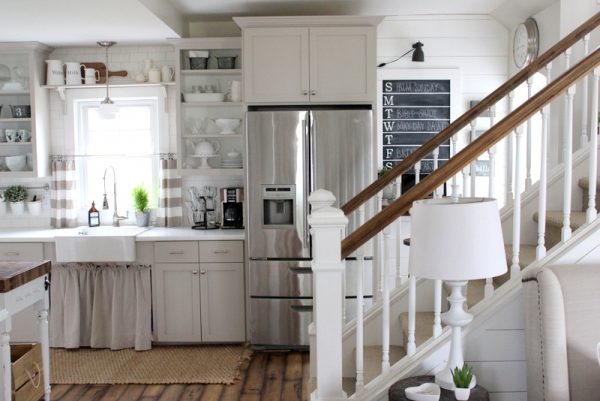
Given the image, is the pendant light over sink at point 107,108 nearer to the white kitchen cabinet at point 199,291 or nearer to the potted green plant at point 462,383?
the white kitchen cabinet at point 199,291

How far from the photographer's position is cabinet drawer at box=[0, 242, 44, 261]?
15.7ft

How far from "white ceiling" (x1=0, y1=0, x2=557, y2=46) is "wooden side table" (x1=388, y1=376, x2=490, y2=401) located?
2.84 meters

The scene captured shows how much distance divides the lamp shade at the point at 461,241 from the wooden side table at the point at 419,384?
1.51 ft

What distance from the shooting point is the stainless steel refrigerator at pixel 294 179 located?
448 cm

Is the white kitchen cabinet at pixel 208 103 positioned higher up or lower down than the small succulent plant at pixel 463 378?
higher up

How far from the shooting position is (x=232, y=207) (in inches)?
Answer: 201

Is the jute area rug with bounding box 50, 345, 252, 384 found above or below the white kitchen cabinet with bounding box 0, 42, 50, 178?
below

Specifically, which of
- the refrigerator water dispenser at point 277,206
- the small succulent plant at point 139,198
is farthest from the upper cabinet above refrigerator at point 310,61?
the small succulent plant at point 139,198

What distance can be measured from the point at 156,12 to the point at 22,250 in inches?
84.4

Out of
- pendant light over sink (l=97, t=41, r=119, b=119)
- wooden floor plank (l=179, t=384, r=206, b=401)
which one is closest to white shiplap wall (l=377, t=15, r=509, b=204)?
pendant light over sink (l=97, t=41, r=119, b=119)

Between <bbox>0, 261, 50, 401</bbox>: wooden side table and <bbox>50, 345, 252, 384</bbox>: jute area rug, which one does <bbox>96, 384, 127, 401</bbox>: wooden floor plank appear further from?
<bbox>0, 261, 50, 401</bbox>: wooden side table

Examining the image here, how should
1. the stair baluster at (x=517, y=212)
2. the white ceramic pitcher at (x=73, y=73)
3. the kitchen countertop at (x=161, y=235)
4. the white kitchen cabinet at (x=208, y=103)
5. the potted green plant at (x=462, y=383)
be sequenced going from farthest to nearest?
the white ceramic pitcher at (x=73, y=73) < the white kitchen cabinet at (x=208, y=103) < the kitchen countertop at (x=161, y=235) < the stair baluster at (x=517, y=212) < the potted green plant at (x=462, y=383)

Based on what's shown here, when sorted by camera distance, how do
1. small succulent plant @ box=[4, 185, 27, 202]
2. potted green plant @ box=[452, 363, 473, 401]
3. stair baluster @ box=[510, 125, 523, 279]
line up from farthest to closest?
small succulent plant @ box=[4, 185, 27, 202], stair baluster @ box=[510, 125, 523, 279], potted green plant @ box=[452, 363, 473, 401]

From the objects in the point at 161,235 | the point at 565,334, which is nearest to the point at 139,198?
the point at 161,235
